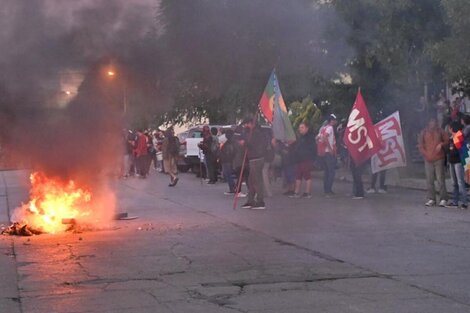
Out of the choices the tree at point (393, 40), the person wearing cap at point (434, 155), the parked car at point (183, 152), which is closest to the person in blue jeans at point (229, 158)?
the tree at point (393, 40)

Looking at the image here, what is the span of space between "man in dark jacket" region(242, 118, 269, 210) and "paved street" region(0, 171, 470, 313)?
21.2 inches

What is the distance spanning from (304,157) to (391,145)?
1929mm

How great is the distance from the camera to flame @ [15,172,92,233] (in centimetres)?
1246

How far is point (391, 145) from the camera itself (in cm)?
1681

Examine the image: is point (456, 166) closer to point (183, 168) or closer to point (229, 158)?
point (229, 158)

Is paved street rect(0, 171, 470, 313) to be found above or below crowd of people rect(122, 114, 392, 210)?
below

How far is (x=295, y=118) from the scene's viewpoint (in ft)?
77.2

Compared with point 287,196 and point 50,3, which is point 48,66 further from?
point 287,196

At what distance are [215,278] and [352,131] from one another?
28.0ft

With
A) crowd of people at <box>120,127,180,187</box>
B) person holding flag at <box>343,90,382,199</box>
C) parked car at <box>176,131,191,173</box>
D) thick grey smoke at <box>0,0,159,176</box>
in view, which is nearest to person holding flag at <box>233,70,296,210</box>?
person holding flag at <box>343,90,382,199</box>

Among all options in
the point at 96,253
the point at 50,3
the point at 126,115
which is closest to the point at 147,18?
the point at 50,3

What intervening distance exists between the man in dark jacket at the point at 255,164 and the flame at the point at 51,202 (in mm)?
3493

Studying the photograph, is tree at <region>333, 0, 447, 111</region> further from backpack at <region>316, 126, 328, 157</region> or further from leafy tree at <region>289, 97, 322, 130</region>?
leafy tree at <region>289, 97, 322, 130</region>

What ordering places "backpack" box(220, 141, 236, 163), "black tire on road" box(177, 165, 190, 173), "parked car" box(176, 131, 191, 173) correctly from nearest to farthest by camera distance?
"backpack" box(220, 141, 236, 163) < "parked car" box(176, 131, 191, 173) < "black tire on road" box(177, 165, 190, 173)
